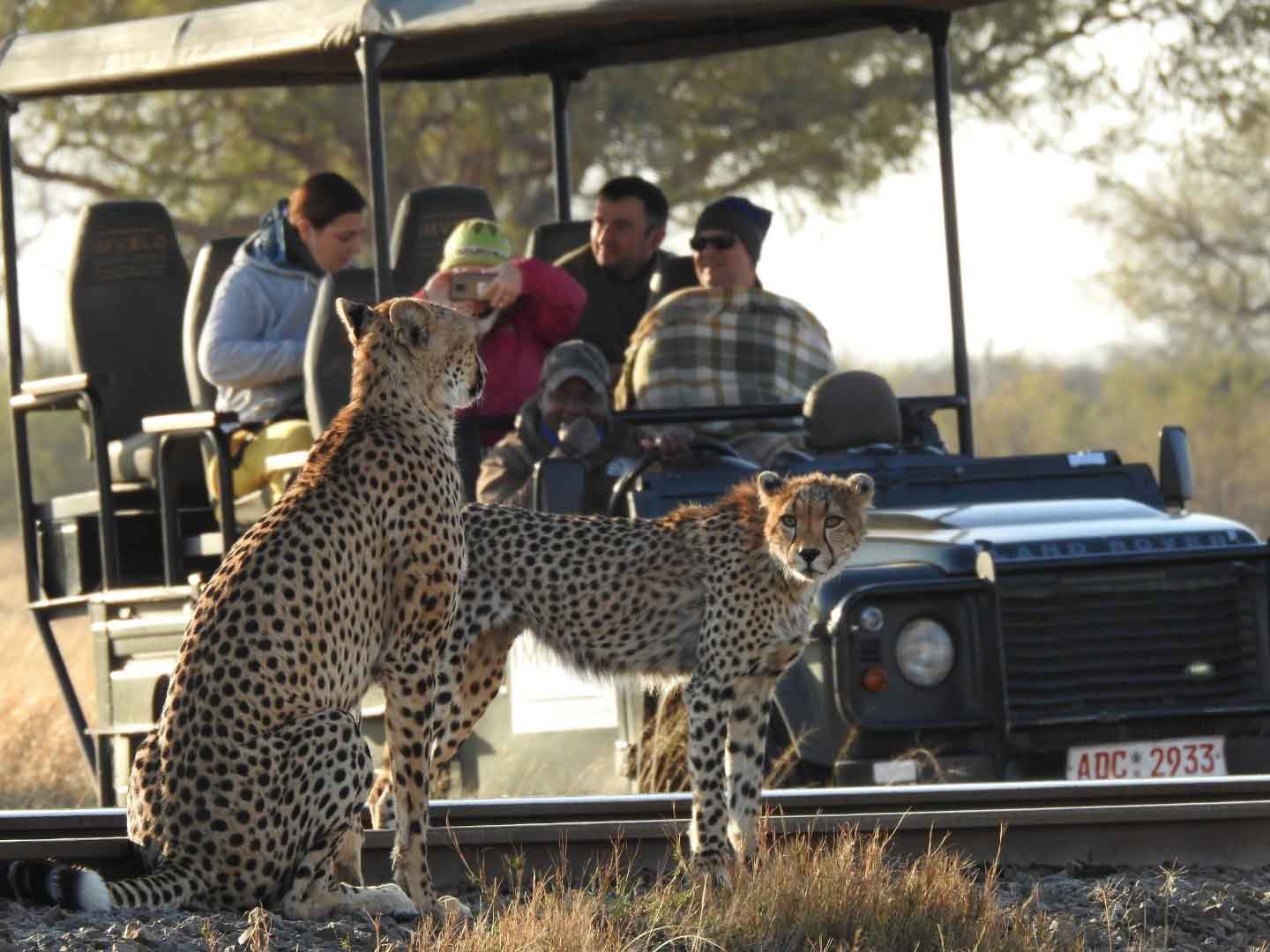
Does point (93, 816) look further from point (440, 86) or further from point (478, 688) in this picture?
point (440, 86)

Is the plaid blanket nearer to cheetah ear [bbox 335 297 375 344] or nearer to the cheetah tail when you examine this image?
cheetah ear [bbox 335 297 375 344]

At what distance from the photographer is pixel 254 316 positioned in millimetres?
8336

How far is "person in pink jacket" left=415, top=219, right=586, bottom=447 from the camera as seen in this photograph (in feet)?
25.0

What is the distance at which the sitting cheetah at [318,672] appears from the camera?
475 cm

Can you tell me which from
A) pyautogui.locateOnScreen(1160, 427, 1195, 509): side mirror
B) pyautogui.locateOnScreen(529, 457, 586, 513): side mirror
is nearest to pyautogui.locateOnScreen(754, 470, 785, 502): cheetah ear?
pyautogui.locateOnScreen(529, 457, 586, 513): side mirror

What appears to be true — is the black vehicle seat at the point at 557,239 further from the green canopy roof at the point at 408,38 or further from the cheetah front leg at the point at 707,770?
the cheetah front leg at the point at 707,770

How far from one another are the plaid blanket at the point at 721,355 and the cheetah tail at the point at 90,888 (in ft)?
9.81

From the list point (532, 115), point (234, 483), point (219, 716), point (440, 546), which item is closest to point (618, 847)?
point (440, 546)

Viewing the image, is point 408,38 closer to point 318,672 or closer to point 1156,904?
A: point 318,672

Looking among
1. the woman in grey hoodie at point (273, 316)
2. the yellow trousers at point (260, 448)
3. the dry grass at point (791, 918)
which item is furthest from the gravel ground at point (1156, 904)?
the woman in grey hoodie at point (273, 316)

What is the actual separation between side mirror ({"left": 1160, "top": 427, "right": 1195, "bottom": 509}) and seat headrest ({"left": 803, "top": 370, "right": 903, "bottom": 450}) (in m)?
0.89

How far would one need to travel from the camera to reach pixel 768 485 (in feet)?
19.5

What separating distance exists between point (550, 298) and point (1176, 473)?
188 cm

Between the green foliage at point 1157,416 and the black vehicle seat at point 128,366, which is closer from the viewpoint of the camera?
the black vehicle seat at point 128,366
